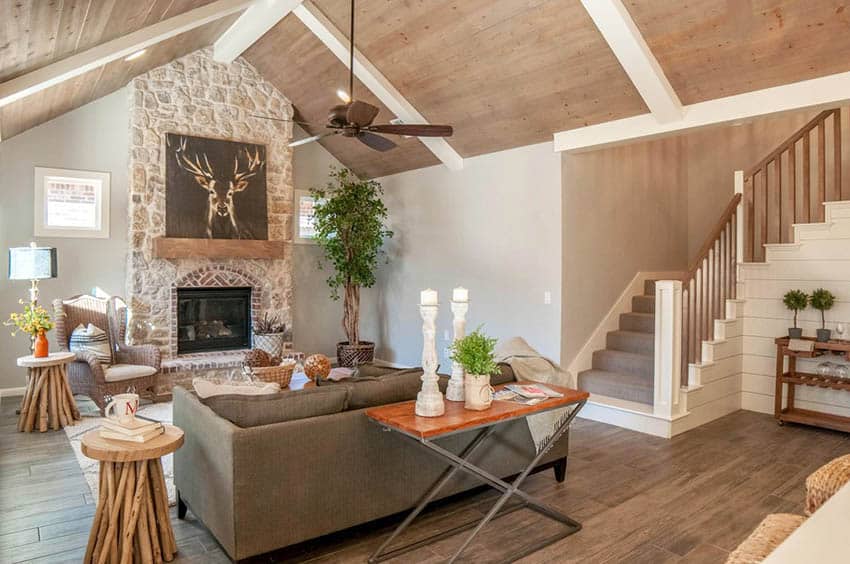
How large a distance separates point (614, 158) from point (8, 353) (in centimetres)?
727

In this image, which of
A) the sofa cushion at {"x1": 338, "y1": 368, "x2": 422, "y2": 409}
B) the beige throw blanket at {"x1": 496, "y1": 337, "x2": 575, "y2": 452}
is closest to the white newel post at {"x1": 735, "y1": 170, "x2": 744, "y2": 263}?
the beige throw blanket at {"x1": 496, "y1": 337, "x2": 575, "y2": 452}

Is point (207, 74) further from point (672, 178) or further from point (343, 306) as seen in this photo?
point (672, 178)

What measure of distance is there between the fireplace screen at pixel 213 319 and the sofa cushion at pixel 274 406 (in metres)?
4.55

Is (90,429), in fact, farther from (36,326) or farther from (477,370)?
(477,370)

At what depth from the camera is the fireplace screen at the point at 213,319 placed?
697 cm

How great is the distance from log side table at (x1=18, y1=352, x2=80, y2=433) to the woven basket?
69.9 inches

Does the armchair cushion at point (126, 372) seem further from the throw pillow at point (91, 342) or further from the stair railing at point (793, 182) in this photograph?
the stair railing at point (793, 182)

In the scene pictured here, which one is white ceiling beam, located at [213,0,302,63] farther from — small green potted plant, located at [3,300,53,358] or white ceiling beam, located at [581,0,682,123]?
small green potted plant, located at [3,300,53,358]

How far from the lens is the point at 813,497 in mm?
1770

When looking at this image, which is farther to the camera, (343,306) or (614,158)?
(343,306)

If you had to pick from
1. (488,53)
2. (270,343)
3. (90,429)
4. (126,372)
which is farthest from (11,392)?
(488,53)

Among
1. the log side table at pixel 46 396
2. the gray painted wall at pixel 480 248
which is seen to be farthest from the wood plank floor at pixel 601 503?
the gray painted wall at pixel 480 248

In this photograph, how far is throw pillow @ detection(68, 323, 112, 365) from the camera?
216 inches

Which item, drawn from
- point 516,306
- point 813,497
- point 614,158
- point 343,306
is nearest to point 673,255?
point 614,158
